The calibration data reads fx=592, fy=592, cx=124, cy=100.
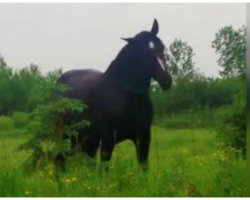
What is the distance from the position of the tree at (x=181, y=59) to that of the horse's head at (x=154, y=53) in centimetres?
12

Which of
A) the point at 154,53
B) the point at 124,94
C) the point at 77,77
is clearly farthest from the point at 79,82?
the point at 154,53

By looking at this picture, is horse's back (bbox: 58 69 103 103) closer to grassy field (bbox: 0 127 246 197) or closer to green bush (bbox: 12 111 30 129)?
green bush (bbox: 12 111 30 129)

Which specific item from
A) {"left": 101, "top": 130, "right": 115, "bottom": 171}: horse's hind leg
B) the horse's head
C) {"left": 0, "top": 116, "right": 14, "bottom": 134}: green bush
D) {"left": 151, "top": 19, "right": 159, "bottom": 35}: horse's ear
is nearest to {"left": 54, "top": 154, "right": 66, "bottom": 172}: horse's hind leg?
{"left": 101, "top": 130, "right": 115, "bottom": 171}: horse's hind leg

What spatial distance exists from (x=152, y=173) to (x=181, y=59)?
1.31 m

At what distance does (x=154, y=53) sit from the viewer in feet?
20.4

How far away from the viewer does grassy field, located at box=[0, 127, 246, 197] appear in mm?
5312

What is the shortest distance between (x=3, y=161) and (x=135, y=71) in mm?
1690

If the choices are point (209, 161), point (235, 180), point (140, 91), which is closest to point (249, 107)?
point (235, 180)

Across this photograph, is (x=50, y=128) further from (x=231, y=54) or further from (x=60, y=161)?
(x=231, y=54)

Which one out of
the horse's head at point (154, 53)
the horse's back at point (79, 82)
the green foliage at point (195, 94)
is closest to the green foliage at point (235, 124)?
the green foliage at point (195, 94)

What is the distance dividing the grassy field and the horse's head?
546mm

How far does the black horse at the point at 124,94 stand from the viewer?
6230 mm

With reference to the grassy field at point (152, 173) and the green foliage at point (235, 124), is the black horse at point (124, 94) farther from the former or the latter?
the green foliage at point (235, 124)

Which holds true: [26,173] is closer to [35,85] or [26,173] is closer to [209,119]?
[35,85]
